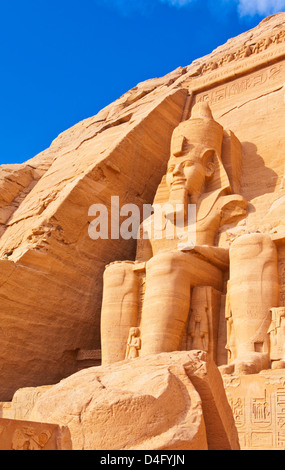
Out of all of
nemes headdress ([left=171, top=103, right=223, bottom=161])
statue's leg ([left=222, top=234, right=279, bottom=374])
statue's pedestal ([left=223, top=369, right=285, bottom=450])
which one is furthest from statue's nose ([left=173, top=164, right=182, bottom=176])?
statue's pedestal ([left=223, top=369, right=285, bottom=450])

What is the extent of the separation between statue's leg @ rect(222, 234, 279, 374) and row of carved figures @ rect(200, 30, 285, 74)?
197 inches

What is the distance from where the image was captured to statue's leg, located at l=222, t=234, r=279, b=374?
5.11 metres

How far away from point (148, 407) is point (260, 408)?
2028 mm

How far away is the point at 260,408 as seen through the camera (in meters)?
4.29

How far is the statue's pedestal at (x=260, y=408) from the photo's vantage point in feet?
13.6

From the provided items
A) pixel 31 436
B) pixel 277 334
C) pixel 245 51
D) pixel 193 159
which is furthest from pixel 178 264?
pixel 245 51

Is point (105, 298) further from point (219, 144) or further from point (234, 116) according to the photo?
point (234, 116)

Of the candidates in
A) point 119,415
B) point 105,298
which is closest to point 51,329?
point 105,298

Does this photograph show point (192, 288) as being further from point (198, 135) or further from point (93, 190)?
point (198, 135)

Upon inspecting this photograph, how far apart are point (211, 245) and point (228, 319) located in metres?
1.26

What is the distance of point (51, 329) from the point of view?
21.7 feet

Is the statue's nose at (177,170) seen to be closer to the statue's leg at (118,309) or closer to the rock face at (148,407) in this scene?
the statue's leg at (118,309)

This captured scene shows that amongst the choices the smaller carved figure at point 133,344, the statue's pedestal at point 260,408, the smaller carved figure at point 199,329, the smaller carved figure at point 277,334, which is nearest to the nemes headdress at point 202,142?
the smaller carved figure at point 199,329

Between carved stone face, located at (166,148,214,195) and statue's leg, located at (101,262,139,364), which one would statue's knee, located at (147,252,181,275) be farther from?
carved stone face, located at (166,148,214,195)
